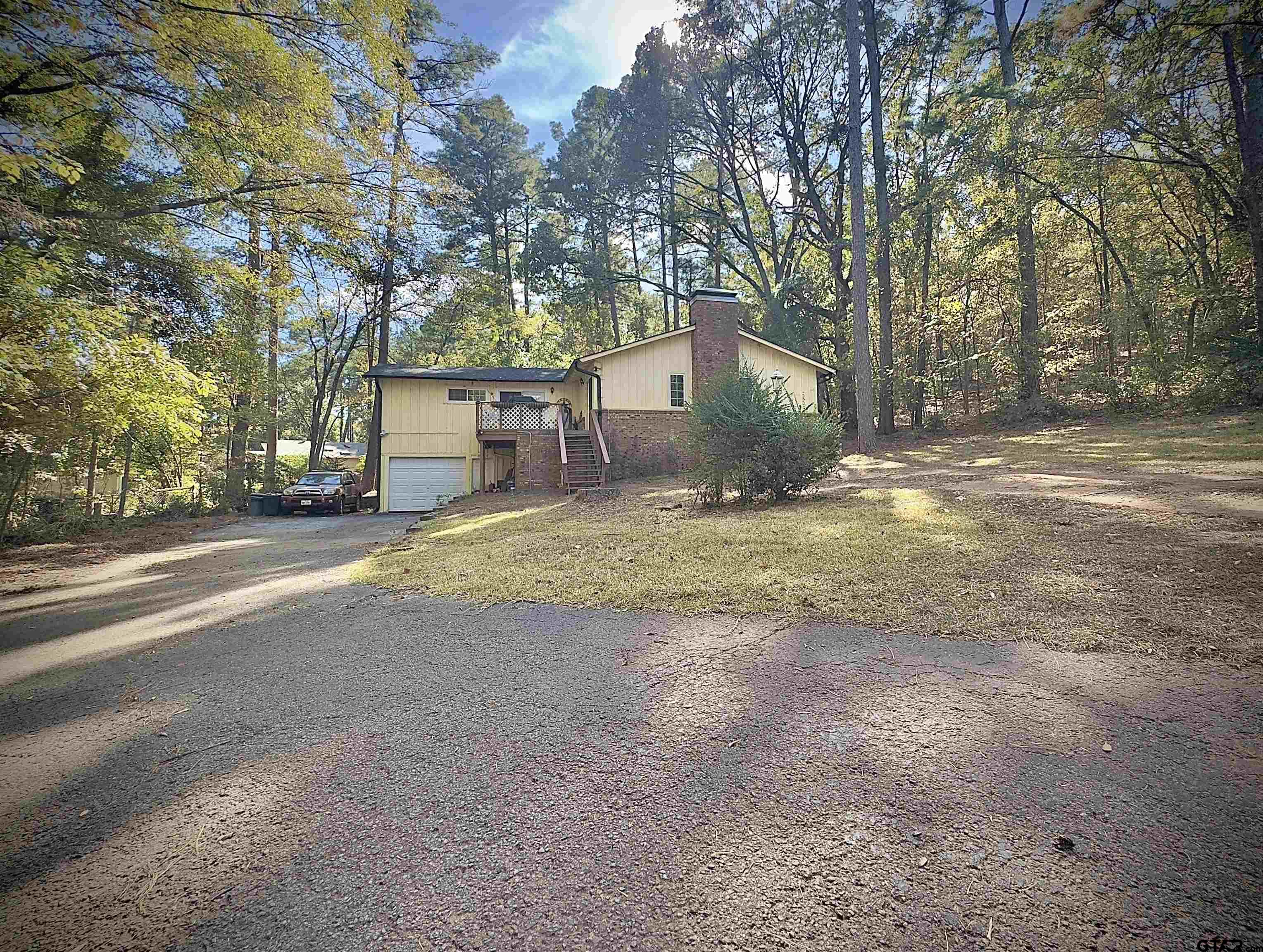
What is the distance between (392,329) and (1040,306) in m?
30.5

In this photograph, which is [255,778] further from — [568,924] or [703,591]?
[703,591]

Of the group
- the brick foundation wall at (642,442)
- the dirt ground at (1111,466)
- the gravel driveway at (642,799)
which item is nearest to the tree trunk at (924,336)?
the dirt ground at (1111,466)

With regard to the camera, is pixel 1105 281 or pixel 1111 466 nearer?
pixel 1111 466

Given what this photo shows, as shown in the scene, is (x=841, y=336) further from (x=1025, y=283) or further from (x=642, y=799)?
(x=642, y=799)

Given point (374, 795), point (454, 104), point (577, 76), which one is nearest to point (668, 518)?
point (374, 795)

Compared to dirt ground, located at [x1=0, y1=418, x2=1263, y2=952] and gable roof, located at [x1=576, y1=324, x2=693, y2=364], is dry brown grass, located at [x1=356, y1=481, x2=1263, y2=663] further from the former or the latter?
gable roof, located at [x1=576, y1=324, x2=693, y2=364]

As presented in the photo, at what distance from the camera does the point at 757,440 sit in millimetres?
8000

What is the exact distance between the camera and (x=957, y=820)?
160 cm

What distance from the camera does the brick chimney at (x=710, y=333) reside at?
1700 cm

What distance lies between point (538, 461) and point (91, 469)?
10.6 meters

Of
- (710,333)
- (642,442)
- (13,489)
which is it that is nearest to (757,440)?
(642,442)

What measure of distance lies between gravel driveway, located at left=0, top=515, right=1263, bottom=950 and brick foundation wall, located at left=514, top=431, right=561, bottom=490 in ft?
42.4

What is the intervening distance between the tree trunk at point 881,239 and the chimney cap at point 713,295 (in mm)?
6008

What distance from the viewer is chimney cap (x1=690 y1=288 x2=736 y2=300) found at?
1711 cm
